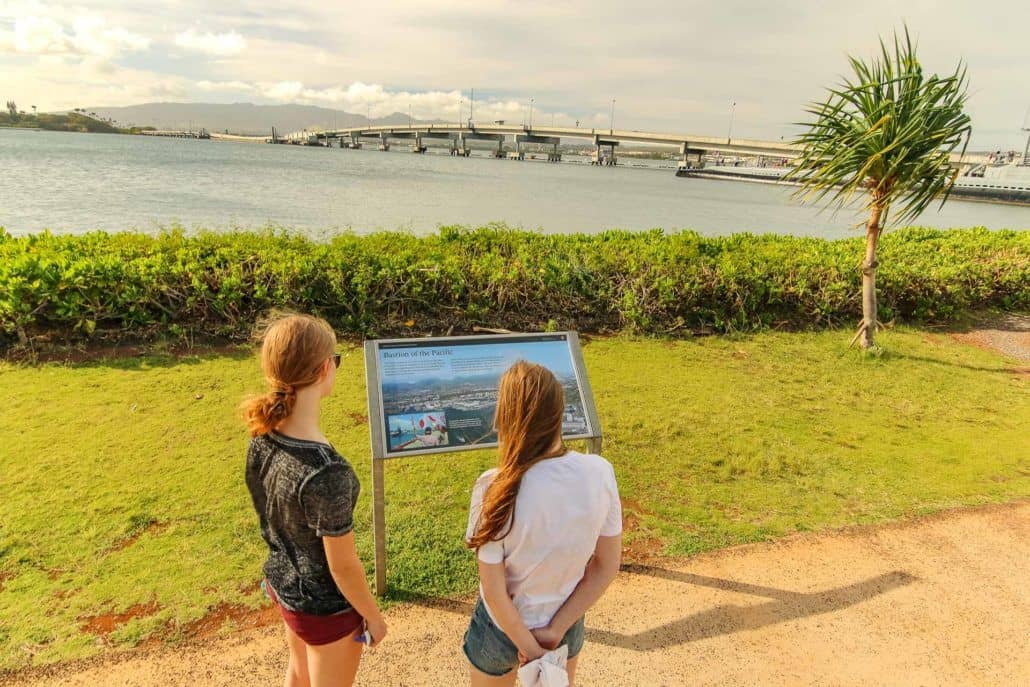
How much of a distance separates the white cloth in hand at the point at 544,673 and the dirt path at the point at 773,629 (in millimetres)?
1015

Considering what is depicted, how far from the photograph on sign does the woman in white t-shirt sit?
1.05m

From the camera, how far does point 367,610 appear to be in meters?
1.83

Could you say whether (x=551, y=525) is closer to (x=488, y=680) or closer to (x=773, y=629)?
(x=488, y=680)

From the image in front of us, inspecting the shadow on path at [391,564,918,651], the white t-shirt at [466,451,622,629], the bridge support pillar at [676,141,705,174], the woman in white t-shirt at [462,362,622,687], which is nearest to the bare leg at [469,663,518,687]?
the woman in white t-shirt at [462,362,622,687]

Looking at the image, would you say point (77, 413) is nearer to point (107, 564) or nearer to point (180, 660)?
point (107, 564)

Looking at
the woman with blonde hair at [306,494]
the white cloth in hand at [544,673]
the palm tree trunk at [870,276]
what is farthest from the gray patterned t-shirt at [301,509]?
the palm tree trunk at [870,276]

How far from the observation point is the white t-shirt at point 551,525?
5.44 ft

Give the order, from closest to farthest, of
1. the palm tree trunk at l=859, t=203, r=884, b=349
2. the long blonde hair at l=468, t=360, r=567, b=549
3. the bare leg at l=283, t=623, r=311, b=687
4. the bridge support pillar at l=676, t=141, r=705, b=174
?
1. the long blonde hair at l=468, t=360, r=567, b=549
2. the bare leg at l=283, t=623, r=311, b=687
3. the palm tree trunk at l=859, t=203, r=884, b=349
4. the bridge support pillar at l=676, t=141, r=705, b=174

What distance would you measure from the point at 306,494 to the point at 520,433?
0.62 meters

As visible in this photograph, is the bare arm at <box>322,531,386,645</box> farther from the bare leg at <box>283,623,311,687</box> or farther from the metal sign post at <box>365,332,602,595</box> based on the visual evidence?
the metal sign post at <box>365,332,602,595</box>

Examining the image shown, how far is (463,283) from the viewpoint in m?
6.90

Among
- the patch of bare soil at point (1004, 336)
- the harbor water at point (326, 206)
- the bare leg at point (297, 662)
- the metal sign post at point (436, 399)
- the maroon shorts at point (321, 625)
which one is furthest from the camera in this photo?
the harbor water at point (326, 206)

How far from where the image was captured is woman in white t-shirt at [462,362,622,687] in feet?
5.43

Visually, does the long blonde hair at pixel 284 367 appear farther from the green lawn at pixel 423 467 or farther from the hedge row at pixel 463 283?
the hedge row at pixel 463 283
